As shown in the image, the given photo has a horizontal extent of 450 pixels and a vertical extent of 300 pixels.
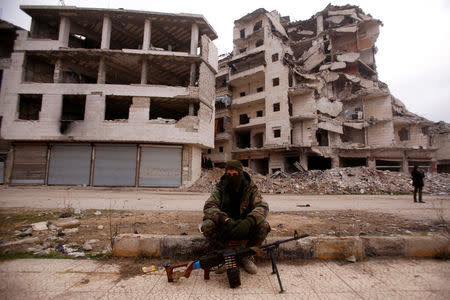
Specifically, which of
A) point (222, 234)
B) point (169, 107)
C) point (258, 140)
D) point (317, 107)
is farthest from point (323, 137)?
point (222, 234)

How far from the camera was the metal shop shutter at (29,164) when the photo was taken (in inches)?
548

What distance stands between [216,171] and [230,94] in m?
12.3

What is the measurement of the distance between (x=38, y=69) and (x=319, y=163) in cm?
3056

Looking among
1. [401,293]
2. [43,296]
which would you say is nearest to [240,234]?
[401,293]

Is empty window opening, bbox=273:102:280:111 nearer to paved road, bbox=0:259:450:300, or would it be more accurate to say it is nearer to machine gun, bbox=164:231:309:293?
paved road, bbox=0:259:450:300

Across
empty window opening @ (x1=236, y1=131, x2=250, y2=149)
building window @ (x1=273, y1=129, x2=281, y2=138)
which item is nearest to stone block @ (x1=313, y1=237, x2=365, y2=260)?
building window @ (x1=273, y1=129, x2=281, y2=138)

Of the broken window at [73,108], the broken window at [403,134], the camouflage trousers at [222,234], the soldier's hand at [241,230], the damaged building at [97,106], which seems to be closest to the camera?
the soldier's hand at [241,230]

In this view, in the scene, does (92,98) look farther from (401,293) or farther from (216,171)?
(401,293)

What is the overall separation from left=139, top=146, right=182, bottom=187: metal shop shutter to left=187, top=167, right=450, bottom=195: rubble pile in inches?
69.7

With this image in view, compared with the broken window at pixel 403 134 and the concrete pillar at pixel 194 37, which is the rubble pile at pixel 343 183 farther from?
the broken window at pixel 403 134

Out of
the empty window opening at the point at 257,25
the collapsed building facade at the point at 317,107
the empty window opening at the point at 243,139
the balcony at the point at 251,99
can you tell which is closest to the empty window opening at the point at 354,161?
the collapsed building facade at the point at 317,107

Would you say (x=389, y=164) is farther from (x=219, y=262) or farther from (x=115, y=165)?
(x=115, y=165)

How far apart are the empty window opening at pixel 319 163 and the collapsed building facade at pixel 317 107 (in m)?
0.12

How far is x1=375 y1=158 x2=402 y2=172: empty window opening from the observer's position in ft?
72.7
